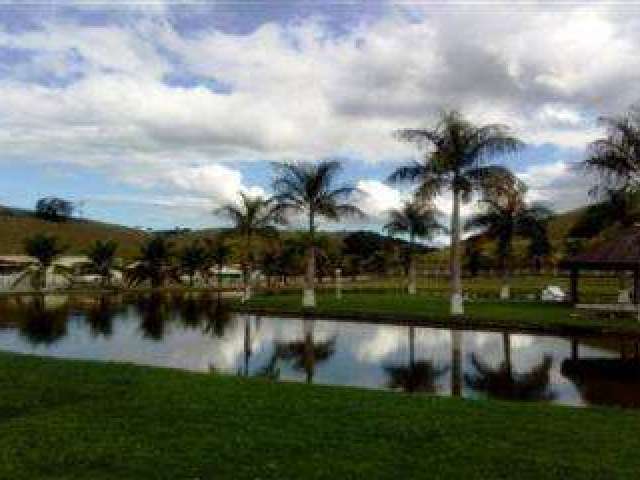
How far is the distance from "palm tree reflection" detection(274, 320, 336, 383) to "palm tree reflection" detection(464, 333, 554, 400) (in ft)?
14.3

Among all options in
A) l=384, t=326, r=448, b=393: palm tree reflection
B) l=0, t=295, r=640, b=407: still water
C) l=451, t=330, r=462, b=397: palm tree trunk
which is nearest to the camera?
l=451, t=330, r=462, b=397: palm tree trunk

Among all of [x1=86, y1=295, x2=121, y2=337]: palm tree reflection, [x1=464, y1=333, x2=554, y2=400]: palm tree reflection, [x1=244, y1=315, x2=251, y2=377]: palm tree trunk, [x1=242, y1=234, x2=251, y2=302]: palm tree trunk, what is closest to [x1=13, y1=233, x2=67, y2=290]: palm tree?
[x1=242, y1=234, x2=251, y2=302]: palm tree trunk

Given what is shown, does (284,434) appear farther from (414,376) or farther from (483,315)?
(483,315)

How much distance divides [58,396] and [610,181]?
1483 inches

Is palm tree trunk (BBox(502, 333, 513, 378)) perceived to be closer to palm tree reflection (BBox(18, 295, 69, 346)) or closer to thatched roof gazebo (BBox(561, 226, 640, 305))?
thatched roof gazebo (BBox(561, 226, 640, 305))

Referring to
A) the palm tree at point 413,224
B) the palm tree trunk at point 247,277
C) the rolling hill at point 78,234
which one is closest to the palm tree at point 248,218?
the palm tree trunk at point 247,277

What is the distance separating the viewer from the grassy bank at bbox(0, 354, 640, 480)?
1121cm

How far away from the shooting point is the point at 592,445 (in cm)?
1278

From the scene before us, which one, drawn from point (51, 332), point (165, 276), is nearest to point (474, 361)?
A: point (51, 332)

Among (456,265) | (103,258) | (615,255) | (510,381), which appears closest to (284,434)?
(510,381)

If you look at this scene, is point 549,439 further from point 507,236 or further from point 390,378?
point 507,236

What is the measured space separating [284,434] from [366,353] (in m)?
15.5

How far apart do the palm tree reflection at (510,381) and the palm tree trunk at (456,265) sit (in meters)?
14.2

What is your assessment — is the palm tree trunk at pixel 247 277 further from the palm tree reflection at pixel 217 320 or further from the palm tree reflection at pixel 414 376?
the palm tree reflection at pixel 414 376
